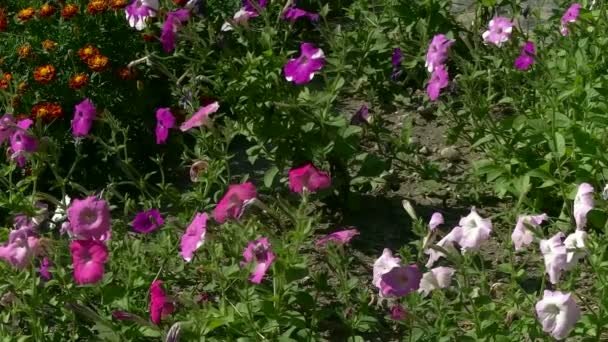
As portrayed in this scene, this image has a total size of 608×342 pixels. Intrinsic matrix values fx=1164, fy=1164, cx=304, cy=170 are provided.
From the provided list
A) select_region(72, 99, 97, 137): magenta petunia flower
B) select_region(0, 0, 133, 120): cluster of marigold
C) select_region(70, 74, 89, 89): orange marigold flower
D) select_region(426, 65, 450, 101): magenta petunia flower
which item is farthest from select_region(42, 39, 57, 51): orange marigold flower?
select_region(426, 65, 450, 101): magenta petunia flower

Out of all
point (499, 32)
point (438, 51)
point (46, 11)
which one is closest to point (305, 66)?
point (438, 51)

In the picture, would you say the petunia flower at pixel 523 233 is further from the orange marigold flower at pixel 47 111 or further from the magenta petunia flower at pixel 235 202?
the orange marigold flower at pixel 47 111

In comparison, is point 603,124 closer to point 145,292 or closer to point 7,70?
point 145,292

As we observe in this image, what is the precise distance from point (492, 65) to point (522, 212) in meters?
1.01

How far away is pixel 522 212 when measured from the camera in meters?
4.27

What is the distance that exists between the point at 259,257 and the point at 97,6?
230 cm

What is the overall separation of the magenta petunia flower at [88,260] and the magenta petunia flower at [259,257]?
42 centimetres

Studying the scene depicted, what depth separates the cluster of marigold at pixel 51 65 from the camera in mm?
4914

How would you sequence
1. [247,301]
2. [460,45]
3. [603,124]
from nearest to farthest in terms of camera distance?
[247,301] < [603,124] < [460,45]

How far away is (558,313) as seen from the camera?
2.95m

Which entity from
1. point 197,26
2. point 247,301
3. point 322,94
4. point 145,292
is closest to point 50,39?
point 197,26

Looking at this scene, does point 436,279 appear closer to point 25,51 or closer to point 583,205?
point 583,205

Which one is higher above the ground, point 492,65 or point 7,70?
point 492,65

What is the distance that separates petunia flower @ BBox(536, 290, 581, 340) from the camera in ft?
9.62
